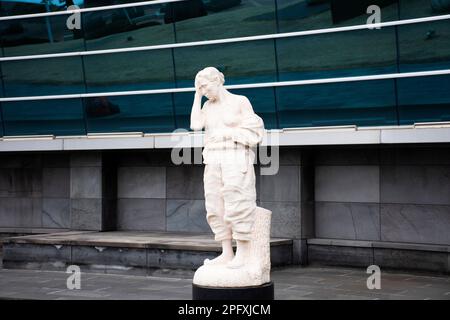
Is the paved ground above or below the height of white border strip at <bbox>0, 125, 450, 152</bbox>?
below

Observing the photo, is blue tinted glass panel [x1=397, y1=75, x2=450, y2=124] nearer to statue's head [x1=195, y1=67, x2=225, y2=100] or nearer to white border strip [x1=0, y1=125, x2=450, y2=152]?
white border strip [x1=0, y1=125, x2=450, y2=152]

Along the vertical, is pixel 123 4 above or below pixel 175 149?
above

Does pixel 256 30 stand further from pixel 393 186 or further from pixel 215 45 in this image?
pixel 393 186

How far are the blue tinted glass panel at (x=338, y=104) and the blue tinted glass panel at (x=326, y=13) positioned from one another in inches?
49.0

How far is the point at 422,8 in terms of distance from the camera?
17.6 metres

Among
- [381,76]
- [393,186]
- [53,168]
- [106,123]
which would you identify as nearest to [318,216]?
[393,186]

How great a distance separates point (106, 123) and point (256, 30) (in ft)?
14.2

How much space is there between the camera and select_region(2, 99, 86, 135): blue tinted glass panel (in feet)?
71.5

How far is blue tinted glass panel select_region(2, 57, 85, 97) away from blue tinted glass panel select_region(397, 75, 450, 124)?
7.82 metres

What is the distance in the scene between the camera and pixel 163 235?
66.9 ft

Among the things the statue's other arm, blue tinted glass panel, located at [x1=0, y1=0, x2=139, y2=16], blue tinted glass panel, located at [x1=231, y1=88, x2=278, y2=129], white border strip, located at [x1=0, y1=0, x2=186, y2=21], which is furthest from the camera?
blue tinted glass panel, located at [x1=0, y1=0, x2=139, y2=16]

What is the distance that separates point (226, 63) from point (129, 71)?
8.29 ft

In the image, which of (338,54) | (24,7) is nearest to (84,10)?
(24,7)

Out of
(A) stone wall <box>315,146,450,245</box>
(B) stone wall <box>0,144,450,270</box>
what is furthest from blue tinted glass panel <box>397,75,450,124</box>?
(A) stone wall <box>315,146,450,245</box>
